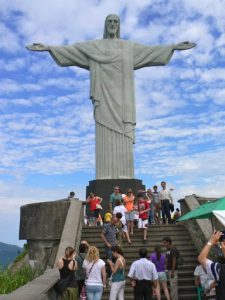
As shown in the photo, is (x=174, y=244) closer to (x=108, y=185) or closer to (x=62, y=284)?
(x=62, y=284)

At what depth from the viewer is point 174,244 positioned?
1234cm

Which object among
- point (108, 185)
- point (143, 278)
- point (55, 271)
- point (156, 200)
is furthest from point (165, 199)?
point (143, 278)

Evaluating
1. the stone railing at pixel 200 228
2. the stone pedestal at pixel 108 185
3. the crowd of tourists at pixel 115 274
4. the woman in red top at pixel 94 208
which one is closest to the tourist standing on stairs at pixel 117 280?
the crowd of tourists at pixel 115 274

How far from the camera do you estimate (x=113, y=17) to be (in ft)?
62.5

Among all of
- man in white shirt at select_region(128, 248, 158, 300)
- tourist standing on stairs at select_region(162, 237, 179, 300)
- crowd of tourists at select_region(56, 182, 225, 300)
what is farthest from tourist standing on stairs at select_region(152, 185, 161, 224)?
man in white shirt at select_region(128, 248, 158, 300)

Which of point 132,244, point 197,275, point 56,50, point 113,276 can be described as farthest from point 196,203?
point 56,50

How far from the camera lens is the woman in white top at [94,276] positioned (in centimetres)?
737

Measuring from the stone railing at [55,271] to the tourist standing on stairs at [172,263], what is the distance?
2.17 meters

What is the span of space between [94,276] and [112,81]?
12166mm

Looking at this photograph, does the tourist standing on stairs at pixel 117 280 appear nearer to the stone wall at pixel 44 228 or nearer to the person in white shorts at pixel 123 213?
the person in white shorts at pixel 123 213

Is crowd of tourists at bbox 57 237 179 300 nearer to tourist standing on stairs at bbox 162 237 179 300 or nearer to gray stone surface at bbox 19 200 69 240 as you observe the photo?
tourist standing on stairs at bbox 162 237 179 300

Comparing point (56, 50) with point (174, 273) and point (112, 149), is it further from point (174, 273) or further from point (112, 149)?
point (174, 273)

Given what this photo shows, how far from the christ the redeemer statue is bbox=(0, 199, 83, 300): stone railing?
4753mm

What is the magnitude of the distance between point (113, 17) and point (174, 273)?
1251 centimetres
